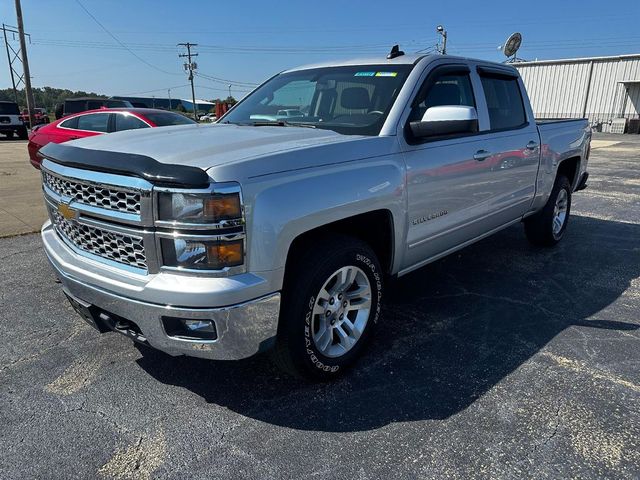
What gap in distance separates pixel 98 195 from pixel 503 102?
3.74m

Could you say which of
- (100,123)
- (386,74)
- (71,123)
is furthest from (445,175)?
(71,123)

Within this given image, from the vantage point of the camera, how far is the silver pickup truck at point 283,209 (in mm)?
2340

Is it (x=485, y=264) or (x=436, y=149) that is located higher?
(x=436, y=149)

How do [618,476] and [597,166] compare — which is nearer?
[618,476]

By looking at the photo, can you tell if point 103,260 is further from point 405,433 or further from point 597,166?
point 597,166

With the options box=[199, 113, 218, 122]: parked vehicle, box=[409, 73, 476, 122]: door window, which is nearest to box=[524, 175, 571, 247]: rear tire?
box=[409, 73, 476, 122]: door window

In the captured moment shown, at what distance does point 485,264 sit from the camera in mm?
5301

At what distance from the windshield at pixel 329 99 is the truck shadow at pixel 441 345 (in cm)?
153

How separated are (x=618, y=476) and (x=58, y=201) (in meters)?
3.22

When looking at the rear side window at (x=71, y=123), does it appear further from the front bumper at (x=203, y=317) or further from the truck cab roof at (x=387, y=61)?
the front bumper at (x=203, y=317)

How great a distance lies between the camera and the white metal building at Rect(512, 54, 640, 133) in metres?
30.6

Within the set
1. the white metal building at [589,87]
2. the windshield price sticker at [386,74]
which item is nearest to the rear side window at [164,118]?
the windshield price sticker at [386,74]

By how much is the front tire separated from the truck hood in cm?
61

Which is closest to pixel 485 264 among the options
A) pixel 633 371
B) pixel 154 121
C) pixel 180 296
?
pixel 633 371
